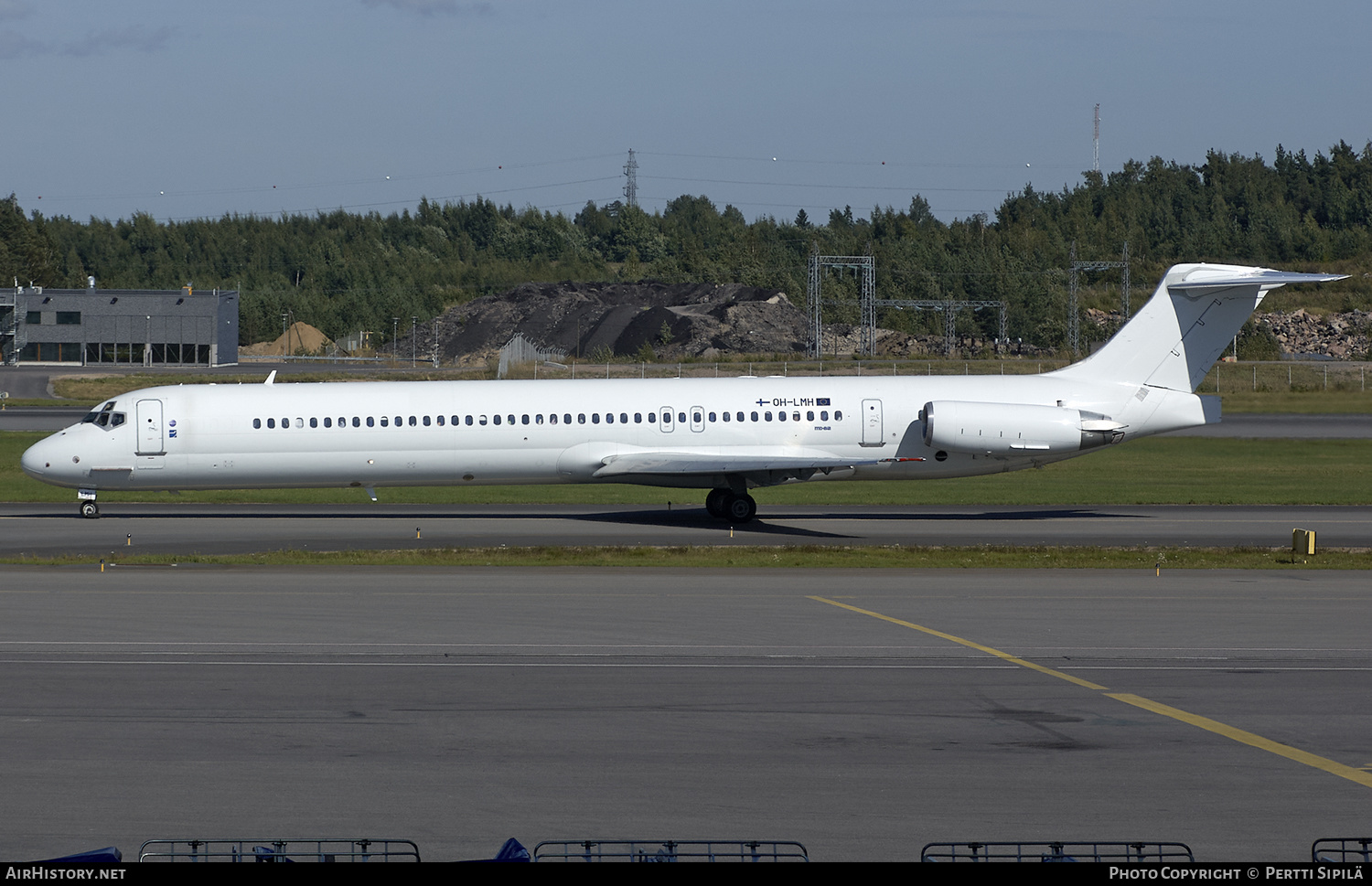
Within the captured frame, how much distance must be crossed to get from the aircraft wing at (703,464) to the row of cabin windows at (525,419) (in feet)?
3.16

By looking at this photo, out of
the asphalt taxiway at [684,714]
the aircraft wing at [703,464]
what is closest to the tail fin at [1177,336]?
the aircraft wing at [703,464]

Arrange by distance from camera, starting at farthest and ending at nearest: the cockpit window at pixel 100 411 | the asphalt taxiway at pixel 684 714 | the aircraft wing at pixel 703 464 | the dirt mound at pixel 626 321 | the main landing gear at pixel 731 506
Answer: the dirt mound at pixel 626 321
the main landing gear at pixel 731 506
the cockpit window at pixel 100 411
the aircraft wing at pixel 703 464
the asphalt taxiway at pixel 684 714

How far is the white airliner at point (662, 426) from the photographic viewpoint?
3180cm

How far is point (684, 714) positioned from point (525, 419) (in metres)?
19.6

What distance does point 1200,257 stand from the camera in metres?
141

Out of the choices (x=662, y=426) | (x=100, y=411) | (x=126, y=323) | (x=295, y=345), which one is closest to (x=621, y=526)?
(x=662, y=426)

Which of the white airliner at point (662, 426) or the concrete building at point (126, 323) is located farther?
the concrete building at point (126, 323)

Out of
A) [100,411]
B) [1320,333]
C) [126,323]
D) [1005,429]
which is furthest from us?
[1320,333]

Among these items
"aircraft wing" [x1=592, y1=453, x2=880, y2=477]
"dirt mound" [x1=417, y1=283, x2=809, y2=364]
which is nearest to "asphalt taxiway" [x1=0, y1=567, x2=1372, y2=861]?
"aircraft wing" [x1=592, y1=453, x2=880, y2=477]

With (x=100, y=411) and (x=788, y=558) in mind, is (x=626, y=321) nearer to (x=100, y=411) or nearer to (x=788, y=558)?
(x=100, y=411)

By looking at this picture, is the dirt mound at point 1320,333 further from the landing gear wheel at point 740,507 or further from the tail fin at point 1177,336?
the landing gear wheel at point 740,507

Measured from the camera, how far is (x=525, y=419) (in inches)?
1267

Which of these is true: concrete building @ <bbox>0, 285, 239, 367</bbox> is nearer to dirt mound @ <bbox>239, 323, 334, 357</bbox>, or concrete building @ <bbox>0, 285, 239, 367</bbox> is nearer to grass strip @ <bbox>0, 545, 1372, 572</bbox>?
dirt mound @ <bbox>239, 323, 334, 357</bbox>
